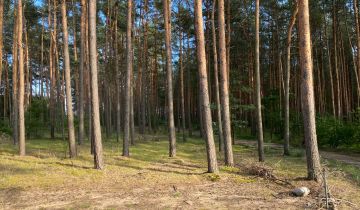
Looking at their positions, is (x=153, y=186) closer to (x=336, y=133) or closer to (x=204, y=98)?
(x=204, y=98)

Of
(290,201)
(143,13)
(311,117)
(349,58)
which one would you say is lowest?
(290,201)

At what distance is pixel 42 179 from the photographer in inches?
433

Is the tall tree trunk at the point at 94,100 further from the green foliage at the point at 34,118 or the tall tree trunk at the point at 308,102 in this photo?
the green foliage at the point at 34,118

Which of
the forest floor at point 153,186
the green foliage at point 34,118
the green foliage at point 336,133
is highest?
the green foliage at point 34,118

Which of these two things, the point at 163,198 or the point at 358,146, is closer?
the point at 163,198

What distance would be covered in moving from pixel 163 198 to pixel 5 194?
12.9 ft

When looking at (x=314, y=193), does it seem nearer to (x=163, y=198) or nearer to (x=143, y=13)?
(x=163, y=198)

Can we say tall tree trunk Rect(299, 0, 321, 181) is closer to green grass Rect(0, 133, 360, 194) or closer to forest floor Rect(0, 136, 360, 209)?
forest floor Rect(0, 136, 360, 209)

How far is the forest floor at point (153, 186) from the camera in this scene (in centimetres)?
838

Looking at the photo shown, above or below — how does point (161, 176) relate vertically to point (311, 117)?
below

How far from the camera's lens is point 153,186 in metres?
10.3

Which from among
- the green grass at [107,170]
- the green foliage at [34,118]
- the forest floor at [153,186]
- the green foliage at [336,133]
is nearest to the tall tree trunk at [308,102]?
the forest floor at [153,186]

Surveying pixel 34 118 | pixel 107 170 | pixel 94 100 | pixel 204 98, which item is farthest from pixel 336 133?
pixel 34 118

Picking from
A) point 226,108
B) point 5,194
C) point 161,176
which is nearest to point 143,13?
point 226,108
